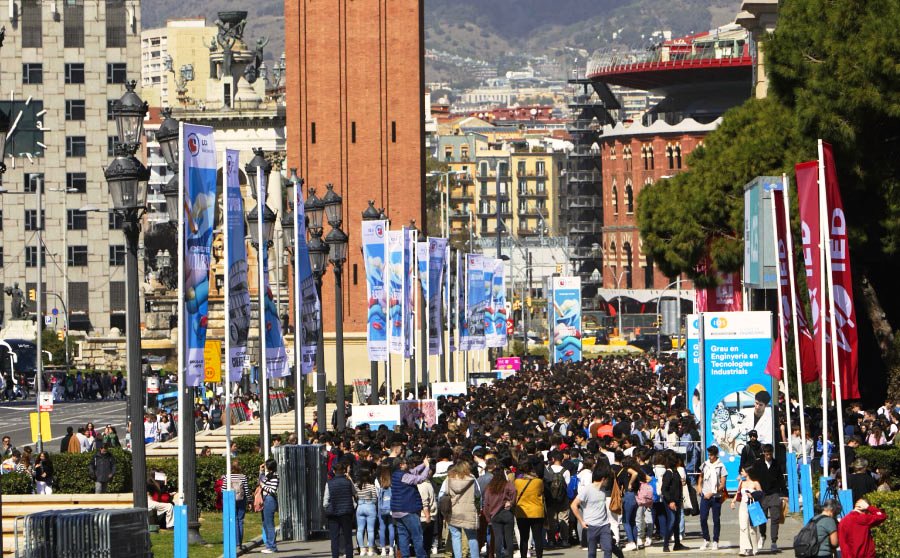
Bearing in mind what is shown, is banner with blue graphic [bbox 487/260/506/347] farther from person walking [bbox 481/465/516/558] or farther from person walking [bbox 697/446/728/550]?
person walking [bbox 481/465/516/558]

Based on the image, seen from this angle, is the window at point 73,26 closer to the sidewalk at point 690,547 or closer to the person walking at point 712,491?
the sidewalk at point 690,547

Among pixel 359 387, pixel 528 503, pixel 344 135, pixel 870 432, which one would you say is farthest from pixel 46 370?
pixel 528 503

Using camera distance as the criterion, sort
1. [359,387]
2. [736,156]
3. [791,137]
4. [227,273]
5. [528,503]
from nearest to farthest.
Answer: [528,503]
[227,273]
[791,137]
[736,156]
[359,387]

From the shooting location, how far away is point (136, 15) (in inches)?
4119

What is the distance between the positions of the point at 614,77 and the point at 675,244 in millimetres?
105571

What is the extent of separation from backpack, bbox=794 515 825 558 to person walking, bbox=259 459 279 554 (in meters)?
8.14

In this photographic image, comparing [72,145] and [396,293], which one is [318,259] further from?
[72,145]

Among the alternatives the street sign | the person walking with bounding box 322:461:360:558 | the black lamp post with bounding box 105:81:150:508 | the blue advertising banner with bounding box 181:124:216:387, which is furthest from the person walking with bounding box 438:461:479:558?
the street sign

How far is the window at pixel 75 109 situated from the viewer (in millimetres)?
105250

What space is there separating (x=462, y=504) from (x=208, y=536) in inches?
240

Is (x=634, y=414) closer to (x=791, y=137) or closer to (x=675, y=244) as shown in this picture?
(x=791, y=137)

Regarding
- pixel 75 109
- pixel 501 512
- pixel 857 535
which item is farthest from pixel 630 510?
pixel 75 109

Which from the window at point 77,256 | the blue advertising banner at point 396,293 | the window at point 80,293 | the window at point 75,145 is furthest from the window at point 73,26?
the blue advertising banner at point 396,293

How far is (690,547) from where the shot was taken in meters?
23.7
